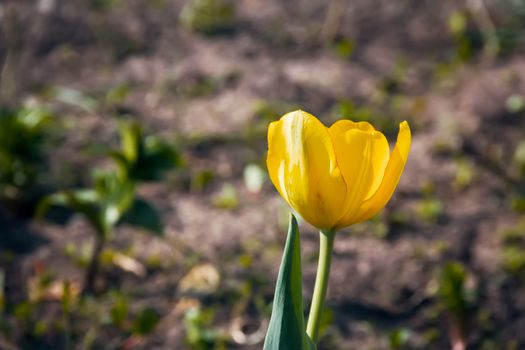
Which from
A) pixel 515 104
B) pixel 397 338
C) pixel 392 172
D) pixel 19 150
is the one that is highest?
pixel 392 172

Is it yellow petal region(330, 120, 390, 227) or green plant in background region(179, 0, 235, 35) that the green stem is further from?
green plant in background region(179, 0, 235, 35)

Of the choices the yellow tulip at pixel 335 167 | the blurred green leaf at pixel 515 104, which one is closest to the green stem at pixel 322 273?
the yellow tulip at pixel 335 167

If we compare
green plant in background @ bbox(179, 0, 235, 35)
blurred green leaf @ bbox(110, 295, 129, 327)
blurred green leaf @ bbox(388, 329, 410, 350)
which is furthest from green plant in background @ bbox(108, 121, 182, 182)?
green plant in background @ bbox(179, 0, 235, 35)

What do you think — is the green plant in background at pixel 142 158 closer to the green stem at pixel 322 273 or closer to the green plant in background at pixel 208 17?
the green stem at pixel 322 273

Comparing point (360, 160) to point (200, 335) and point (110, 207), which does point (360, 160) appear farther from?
point (110, 207)

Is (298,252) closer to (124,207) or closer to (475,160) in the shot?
(124,207)

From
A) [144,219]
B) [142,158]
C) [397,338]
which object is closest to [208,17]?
[142,158]

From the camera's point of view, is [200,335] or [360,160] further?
[200,335]
